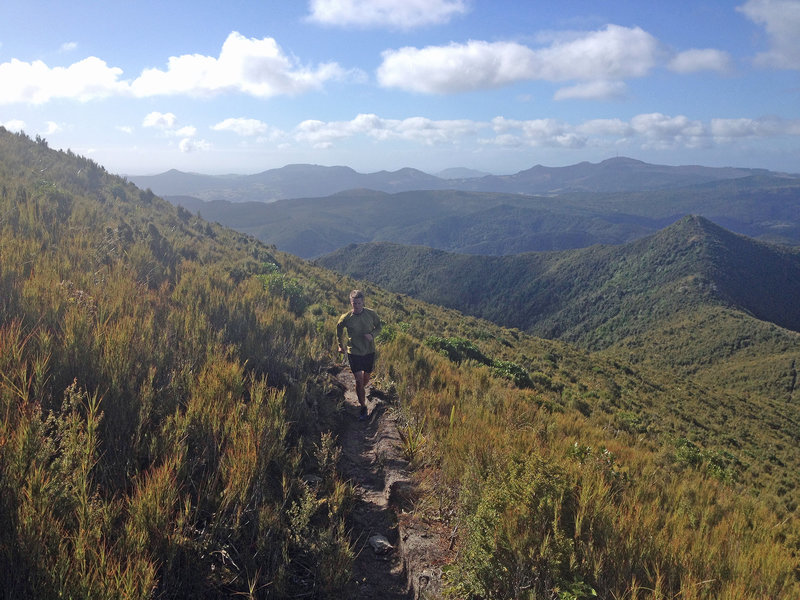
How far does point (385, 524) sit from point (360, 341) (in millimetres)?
3058

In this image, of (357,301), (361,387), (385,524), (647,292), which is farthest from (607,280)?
(385,524)

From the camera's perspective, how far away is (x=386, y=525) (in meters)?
3.77

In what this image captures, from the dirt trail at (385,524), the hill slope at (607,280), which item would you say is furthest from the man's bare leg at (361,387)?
the hill slope at (607,280)

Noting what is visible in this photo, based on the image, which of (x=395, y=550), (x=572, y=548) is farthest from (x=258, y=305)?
(x=572, y=548)

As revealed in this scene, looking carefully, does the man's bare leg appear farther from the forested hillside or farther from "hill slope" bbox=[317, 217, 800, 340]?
"hill slope" bbox=[317, 217, 800, 340]

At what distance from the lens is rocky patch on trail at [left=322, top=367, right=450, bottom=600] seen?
9.98 ft

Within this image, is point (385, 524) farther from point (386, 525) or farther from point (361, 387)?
point (361, 387)

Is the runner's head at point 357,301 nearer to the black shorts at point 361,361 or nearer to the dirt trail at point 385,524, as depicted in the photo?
the black shorts at point 361,361

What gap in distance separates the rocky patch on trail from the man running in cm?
62

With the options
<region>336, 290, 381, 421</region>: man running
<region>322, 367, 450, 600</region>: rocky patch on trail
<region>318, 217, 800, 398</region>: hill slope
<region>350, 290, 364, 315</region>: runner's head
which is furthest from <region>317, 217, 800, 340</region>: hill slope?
<region>322, 367, 450, 600</region>: rocky patch on trail

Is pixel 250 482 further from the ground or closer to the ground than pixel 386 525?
further from the ground

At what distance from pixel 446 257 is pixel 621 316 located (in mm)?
43278

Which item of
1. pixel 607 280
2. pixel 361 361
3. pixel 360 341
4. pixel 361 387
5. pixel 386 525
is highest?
pixel 360 341

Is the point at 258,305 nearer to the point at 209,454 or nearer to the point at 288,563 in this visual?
the point at 209,454
